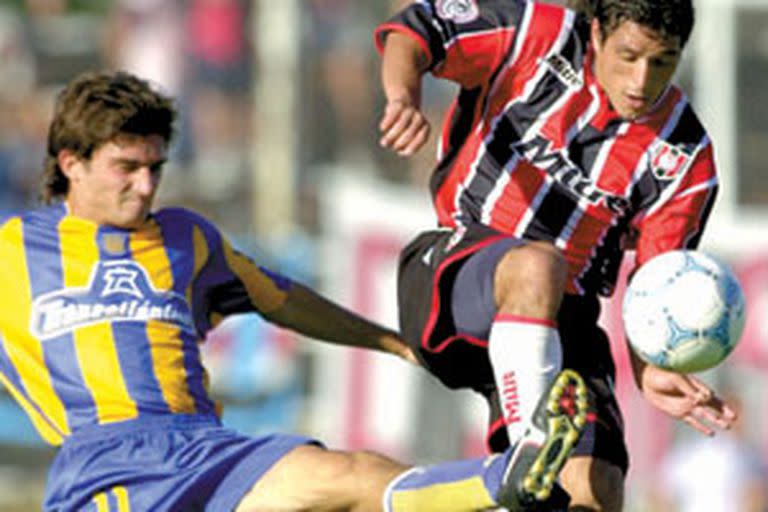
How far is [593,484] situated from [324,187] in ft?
28.8

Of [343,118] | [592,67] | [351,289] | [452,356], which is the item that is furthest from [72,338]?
[343,118]

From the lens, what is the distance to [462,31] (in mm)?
6465

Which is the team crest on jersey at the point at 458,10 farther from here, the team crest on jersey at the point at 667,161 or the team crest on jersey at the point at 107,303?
the team crest on jersey at the point at 107,303

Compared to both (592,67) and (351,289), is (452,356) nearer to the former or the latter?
(592,67)

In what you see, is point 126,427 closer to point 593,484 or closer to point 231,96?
point 593,484

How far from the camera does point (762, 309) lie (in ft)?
43.2

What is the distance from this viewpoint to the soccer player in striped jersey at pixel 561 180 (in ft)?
20.9

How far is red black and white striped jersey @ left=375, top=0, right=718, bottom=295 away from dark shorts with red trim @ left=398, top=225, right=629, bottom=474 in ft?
0.42

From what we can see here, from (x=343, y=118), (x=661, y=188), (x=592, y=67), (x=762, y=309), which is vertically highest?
(x=592, y=67)

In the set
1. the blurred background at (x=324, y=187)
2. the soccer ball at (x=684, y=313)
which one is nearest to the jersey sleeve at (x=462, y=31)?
the soccer ball at (x=684, y=313)

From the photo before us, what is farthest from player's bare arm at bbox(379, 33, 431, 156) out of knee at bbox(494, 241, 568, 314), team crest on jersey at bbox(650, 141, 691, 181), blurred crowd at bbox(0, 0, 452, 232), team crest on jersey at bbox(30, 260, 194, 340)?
blurred crowd at bbox(0, 0, 452, 232)

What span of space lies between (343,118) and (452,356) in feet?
29.5

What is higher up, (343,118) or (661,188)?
(661,188)

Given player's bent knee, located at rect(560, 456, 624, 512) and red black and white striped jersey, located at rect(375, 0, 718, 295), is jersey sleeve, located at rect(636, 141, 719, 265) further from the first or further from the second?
player's bent knee, located at rect(560, 456, 624, 512)
